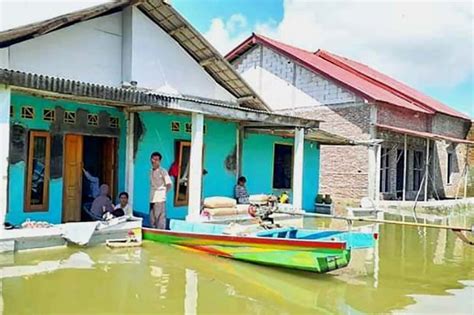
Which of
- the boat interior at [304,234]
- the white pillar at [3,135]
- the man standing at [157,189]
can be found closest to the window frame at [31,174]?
the white pillar at [3,135]

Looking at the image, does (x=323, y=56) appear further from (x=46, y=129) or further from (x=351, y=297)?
(x=351, y=297)

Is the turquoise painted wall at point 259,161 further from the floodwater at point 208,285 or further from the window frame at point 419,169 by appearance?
the window frame at point 419,169

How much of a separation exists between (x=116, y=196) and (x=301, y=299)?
6.12m

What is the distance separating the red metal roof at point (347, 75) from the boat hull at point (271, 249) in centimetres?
1213

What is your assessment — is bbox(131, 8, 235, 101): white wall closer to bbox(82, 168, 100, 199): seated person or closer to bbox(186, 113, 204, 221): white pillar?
bbox(186, 113, 204, 221): white pillar

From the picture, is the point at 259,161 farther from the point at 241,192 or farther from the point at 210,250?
the point at 210,250

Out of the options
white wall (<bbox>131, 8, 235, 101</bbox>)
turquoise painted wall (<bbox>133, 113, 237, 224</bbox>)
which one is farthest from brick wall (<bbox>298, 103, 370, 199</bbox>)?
white wall (<bbox>131, 8, 235, 101</bbox>)

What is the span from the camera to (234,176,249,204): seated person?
536 inches

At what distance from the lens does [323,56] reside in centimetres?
2481

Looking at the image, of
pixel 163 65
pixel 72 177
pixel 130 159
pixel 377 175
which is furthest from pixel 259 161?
pixel 377 175

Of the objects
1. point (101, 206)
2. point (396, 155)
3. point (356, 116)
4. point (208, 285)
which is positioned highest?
point (356, 116)

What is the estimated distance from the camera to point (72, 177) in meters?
10.7

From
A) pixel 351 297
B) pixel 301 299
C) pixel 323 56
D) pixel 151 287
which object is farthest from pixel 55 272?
pixel 323 56

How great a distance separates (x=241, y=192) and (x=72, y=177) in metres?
4.70
